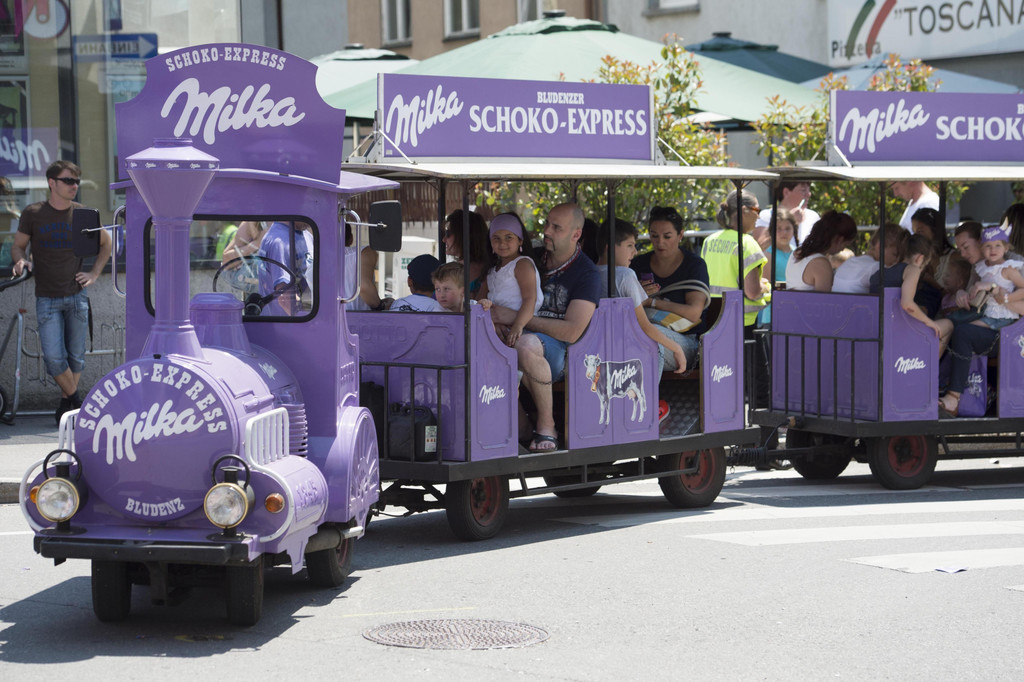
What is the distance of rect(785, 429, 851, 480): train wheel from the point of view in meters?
12.4

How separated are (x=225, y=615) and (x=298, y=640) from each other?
0.62m

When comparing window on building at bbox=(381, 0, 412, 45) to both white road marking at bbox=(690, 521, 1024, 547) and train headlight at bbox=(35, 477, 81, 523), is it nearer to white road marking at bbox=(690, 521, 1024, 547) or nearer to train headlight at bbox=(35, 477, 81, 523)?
white road marking at bbox=(690, 521, 1024, 547)

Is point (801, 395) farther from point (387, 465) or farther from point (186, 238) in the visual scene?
point (186, 238)

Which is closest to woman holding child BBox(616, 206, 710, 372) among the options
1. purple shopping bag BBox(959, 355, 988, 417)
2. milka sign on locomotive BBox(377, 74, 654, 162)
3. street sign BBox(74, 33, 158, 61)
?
milka sign on locomotive BBox(377, 74, 654, 162)

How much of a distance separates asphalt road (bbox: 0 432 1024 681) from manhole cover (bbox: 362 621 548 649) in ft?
0.26

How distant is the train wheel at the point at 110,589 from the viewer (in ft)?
23.6

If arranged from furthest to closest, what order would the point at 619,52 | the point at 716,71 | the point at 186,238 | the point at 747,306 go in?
the point at 716,71
the point at 619,52
the point at 747,306
the point at 186,238

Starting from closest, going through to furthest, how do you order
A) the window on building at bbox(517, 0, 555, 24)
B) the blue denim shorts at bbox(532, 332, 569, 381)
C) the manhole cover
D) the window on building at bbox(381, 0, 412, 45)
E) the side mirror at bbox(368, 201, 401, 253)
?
the manhole cover → the side mirror at bbox(368, 201, 401, 253) → the blue denim shorts at bbox(532, 332, 569, 381) → the window on building at bbox(517, 0, 555, 24) → the window on building at bbox(381, 0, 412, 45)

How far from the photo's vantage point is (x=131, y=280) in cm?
815

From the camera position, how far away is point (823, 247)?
1223cm

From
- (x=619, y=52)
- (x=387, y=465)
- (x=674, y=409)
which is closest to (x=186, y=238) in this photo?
(x=387, y=465)

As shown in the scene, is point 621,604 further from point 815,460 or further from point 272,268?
point 815,460

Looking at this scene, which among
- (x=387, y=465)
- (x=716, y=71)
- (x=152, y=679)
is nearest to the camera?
(x=152, y=679)

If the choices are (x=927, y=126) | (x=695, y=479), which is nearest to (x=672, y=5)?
(x=927, y=126)
